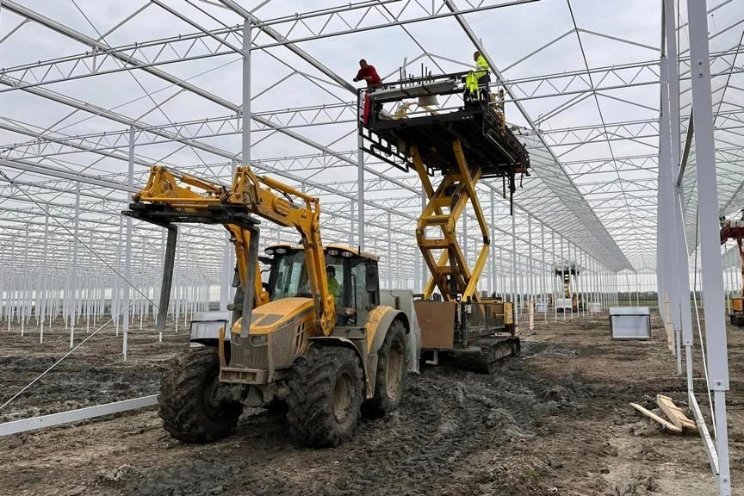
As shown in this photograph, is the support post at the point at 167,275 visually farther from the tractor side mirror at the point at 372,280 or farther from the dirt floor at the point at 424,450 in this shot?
the tractor side mirror at the point at 372,280

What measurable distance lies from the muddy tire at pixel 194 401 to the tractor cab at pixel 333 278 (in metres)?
1.32

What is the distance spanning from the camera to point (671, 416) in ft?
24.7

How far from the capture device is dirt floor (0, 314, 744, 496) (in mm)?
5512

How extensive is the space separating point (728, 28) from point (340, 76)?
1006cm

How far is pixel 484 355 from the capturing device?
1238 cm

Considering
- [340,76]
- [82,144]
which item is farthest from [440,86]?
[82,144]

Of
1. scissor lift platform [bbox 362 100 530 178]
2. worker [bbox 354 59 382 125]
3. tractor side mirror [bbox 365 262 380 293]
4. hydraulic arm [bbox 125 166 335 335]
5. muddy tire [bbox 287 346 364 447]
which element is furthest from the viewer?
worker [bbox 354 59 382 125]

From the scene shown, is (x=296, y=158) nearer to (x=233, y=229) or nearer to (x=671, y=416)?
(x=233, y=229)

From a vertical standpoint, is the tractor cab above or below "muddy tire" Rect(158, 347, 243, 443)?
above

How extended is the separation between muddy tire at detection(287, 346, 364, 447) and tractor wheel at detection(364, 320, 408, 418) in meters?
1.04

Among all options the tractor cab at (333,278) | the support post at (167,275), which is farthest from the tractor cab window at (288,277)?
the support post at (167,275)

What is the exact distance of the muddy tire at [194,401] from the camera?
665 cm

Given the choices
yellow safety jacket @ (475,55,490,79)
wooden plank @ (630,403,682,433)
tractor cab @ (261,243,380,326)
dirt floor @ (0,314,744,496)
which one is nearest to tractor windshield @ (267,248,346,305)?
tractor cab @ (261,243,380,326)

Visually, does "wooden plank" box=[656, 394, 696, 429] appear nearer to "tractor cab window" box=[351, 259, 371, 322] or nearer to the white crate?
"tractor cab window" box=[351, 259, 371, 322]
